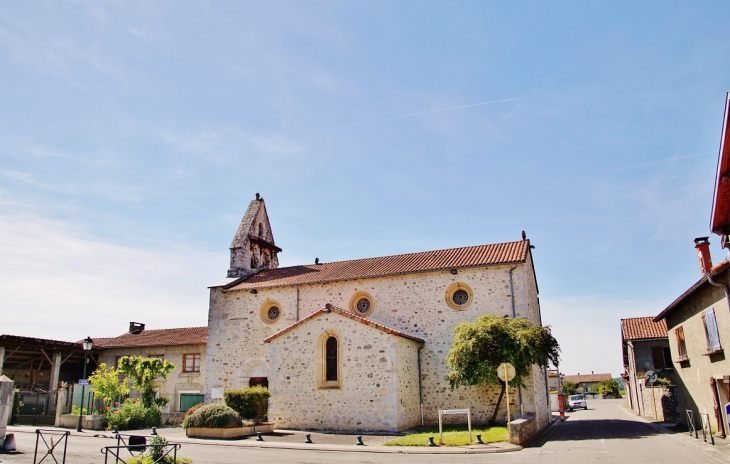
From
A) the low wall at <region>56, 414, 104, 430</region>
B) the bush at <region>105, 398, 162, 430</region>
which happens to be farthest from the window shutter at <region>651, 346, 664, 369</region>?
the low wall at <region>56, 414, 104, 430</region>

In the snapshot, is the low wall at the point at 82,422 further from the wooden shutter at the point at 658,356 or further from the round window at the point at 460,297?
the wooden shutter at the point at 658,356

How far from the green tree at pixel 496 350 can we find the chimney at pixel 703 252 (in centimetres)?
617

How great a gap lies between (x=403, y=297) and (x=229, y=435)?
10.4m

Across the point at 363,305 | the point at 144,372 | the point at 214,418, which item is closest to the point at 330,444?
the point at 214,418

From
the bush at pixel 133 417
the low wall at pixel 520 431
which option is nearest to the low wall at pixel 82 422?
the bush at pixel 133 417

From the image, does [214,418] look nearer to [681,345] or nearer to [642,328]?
[681,345]

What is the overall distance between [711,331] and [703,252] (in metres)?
3.50

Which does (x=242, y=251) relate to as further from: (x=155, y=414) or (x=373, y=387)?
(x=373, y=387)

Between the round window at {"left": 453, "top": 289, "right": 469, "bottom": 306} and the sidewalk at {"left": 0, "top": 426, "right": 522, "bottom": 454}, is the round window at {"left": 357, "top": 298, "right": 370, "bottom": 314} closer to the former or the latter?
the round window at {"left": 453, "top": 289, "right": 469, "bottom": 306}

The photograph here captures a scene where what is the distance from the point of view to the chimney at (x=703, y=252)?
60.7 feet

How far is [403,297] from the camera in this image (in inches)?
1000

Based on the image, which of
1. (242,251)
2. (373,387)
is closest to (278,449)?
(373,387)

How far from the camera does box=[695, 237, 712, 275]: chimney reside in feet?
60.7

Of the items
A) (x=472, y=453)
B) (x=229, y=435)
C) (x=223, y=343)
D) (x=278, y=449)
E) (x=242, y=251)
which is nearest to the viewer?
(x=472, y=453)
